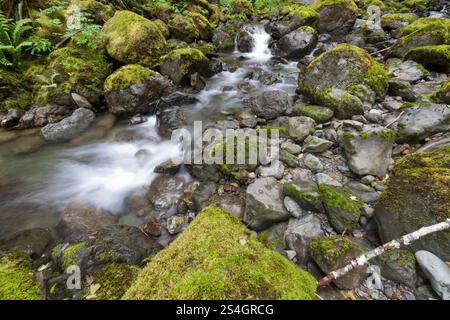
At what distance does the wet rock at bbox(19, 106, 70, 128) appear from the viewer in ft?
19.7

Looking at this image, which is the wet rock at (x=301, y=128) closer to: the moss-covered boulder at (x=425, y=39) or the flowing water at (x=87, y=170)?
the flowing water at (x=87, y=170)

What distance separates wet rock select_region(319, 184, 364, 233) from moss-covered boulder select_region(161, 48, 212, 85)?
5721mm

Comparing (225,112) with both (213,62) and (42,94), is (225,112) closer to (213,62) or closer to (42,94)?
(213,62)

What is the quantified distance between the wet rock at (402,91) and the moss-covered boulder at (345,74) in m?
0.21

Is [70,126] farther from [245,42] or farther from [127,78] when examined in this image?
[245,42]

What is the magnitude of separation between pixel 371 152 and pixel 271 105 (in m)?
2.62

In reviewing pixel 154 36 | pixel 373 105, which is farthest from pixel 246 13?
pixel 373 105

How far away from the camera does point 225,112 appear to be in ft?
21.3

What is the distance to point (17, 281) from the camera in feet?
7.39

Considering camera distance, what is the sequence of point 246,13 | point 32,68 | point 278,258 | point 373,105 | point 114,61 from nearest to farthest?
point 278,258 < point 373,105 < point 32,68 < point 114,61 < point 246,13

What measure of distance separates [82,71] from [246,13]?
12411 mm

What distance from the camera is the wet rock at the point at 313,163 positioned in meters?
3.70

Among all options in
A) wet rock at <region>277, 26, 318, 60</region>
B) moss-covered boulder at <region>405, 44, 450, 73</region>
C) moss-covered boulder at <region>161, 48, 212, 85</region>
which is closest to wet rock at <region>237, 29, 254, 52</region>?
wet rock at <region>277, 26, 318, 60</region>

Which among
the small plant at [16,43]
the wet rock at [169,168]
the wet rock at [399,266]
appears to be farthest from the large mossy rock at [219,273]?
the small plant at [16,43]
